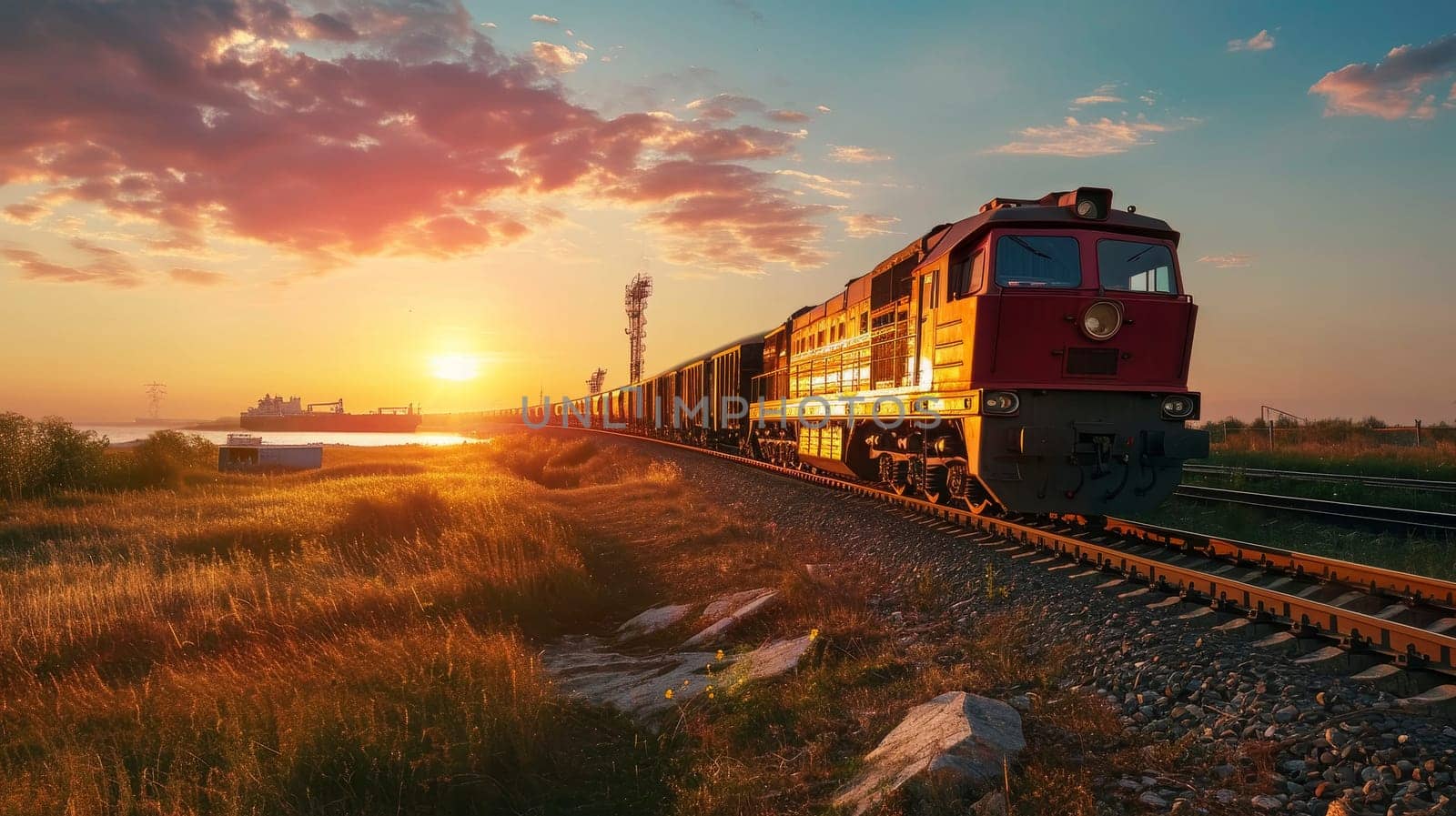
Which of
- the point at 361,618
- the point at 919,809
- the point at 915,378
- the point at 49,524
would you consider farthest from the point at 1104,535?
the point at 49,524

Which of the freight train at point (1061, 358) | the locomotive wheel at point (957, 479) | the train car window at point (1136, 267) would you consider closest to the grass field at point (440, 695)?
the locomotive wheel at point (957, 479)

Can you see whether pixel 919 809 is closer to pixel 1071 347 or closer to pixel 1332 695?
pixel 1332 695

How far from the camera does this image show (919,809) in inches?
162

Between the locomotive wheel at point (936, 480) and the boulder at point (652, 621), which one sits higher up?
the locomotive wheel at point (936, 480)

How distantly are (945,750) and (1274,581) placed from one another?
16.1 ft

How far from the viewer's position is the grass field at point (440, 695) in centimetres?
540

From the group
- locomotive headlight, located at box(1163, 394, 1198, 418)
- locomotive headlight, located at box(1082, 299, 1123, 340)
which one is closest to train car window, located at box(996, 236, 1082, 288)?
locomotive headlight, located at box(1082, 299, 1123, 340)

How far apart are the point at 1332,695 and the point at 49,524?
26.2 meters

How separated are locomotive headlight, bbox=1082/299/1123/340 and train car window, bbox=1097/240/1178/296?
12.9 inches

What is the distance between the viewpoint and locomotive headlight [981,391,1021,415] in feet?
32.9

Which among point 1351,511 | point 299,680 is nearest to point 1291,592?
point 1351,511

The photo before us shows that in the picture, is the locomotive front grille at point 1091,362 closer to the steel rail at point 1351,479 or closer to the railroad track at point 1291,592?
the railroad track at point 1291,592

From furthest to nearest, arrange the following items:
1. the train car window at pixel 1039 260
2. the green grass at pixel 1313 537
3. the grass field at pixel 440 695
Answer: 1. the train car window at pixel 1039 260
2. the green grass at pixel 1313 537
3. the grass field at pixel 440 695

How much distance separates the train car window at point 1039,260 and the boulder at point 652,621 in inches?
221
